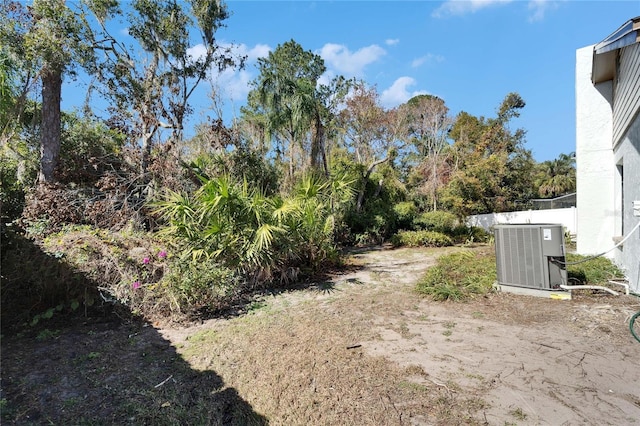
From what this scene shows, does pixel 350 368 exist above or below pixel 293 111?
below

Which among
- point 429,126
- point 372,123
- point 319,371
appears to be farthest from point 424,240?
point 429,126

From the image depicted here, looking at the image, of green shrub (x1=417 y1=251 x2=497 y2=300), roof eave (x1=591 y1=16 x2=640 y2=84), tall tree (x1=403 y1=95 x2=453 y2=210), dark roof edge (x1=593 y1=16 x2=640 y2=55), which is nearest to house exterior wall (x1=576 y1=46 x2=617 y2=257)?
roof eave (x1=591 y1=16 x2=640 y2=84)

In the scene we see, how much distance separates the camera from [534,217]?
524 inches

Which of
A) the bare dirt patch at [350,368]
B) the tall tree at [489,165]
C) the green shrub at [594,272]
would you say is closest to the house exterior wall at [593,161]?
the green shrub at [594,272]

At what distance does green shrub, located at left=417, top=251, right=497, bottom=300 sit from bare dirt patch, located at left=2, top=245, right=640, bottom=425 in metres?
0.42

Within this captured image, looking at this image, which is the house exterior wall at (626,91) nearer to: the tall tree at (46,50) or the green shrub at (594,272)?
the green shrub at (594,272)

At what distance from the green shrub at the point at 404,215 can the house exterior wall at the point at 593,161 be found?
6.32 m

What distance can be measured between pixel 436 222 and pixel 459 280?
6949 mm

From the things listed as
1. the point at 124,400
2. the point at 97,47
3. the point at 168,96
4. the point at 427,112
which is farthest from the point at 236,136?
the point at 427,112

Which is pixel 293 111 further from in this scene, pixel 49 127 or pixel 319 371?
pixel 319 371

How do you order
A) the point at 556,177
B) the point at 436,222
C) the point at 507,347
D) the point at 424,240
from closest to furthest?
the point at 507,347 < the point at 424,240 < the point at 436,222 < the point at 556,177

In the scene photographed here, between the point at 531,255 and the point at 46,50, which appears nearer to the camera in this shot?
the point at 531,255

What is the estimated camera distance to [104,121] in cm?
805

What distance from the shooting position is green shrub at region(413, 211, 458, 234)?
466 inches
